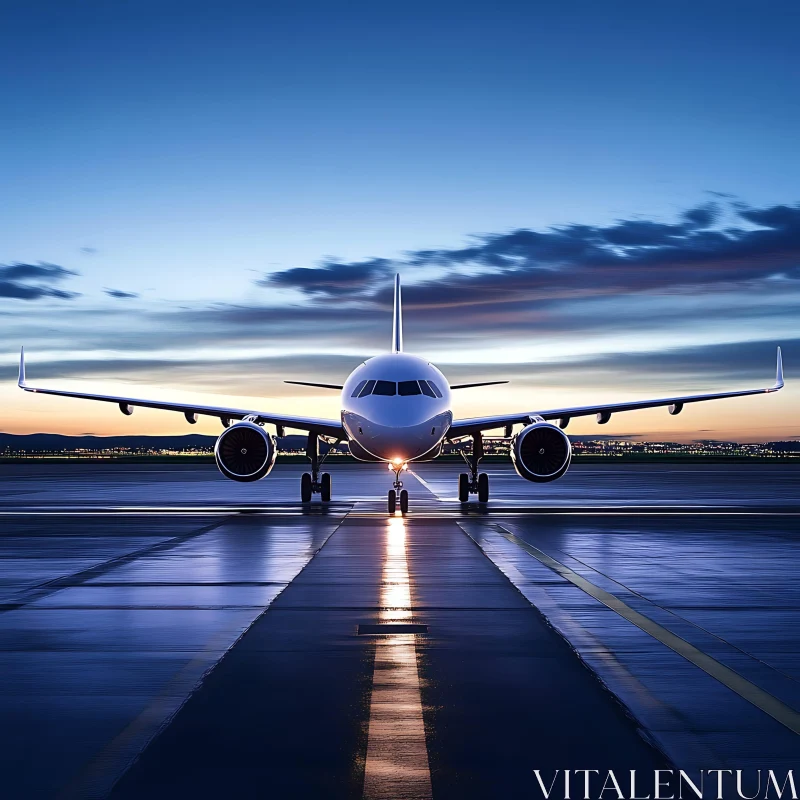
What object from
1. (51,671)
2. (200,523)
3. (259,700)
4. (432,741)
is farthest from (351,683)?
(200,523)

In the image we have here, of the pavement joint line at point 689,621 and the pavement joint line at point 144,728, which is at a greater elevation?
the pavement joint line at point 689,621

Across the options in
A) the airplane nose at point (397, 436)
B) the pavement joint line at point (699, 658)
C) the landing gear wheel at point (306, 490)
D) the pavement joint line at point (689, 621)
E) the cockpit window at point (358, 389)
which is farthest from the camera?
the landing gear wheel at point (306, 490)

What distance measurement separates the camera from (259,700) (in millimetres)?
6996

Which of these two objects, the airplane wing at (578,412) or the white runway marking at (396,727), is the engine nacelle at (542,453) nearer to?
the airplane wing at (578,412)

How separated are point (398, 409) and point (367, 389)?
1.38 metres

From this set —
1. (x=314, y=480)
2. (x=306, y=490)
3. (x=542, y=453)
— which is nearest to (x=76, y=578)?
(x=542, y=453)

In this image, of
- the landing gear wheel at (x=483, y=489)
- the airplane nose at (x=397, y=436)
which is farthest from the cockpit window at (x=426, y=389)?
the landing gear wheel at (x=483, y=489)

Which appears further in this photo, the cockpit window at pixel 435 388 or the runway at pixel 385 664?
the cockpit window at pixel 435 388

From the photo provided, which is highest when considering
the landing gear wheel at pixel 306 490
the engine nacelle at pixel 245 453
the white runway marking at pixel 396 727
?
the engine nacelle at pixel 245 453

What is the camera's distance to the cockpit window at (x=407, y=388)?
26.5m

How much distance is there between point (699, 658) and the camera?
27.3ft

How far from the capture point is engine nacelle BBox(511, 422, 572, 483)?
2800 cm

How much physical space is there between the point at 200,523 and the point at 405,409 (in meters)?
6.09

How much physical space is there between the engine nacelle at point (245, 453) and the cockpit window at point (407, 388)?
4000mm
